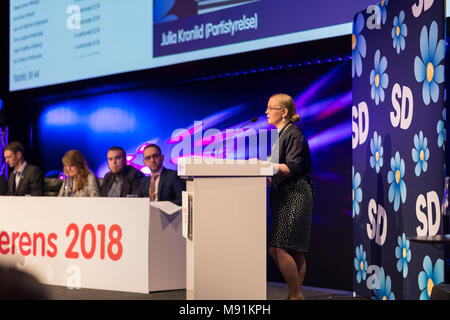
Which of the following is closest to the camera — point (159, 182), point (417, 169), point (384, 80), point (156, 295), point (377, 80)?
point (417, 169)

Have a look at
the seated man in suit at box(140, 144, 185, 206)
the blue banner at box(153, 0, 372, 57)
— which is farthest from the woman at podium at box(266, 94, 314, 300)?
the seated man in suit at box(140, 144, 185, 206)

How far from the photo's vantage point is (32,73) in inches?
299

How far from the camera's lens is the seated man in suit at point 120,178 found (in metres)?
5.70

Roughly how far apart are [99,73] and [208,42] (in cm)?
165

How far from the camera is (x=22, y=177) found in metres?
6.37

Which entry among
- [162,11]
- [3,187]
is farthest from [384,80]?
[3,187]

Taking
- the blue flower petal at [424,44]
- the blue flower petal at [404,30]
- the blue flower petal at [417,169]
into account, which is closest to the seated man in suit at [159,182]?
the blue flower petal at [417,169]

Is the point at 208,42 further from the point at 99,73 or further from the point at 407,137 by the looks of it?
the point at 407,137

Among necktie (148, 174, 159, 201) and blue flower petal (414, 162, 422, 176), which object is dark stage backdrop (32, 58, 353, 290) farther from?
blue flower petal (414, 162, 422, 176)

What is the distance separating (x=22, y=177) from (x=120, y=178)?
1234 millimetres

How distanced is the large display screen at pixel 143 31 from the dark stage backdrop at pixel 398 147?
39 cm

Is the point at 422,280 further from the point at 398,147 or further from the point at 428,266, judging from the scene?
the point at 398,147

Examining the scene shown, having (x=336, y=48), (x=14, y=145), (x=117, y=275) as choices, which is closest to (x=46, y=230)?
(x=117, y=275)

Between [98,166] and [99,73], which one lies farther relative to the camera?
[98,166]
